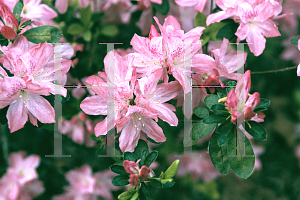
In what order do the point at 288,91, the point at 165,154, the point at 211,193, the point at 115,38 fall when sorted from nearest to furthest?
the point at 115,38
the point at 165,154
the point at 211,193
the point at 288,91

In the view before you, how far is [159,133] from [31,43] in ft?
1.98

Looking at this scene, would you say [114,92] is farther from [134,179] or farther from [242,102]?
[242,102]

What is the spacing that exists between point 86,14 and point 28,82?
0.80 meters

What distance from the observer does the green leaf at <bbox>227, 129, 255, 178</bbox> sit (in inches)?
38.2

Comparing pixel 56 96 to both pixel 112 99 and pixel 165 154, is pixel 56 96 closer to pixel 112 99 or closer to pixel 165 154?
pixel 112 99

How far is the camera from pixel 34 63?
952 millimetres

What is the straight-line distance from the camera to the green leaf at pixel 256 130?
91 cm

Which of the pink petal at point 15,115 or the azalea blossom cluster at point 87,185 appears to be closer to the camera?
the pink petal at point 15,115

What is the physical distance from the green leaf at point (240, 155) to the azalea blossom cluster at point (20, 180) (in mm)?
1338

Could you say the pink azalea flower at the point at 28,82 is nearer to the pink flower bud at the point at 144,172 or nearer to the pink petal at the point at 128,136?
the pink petal at the point at 128,136

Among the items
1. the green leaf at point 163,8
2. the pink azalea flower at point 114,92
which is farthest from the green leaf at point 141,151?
the green leaf at point 163,8

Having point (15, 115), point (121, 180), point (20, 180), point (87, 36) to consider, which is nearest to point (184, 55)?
point (121, 180)

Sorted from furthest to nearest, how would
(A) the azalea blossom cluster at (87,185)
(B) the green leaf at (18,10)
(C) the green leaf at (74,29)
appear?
1. (A) the azalea blossom cluster at (87,185)
2. (C) the green leaf at (74,29)
3. (B) the green leaf at (18,10)

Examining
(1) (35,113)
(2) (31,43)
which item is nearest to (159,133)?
(1) (35,113)
